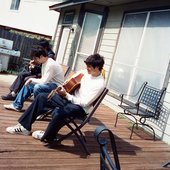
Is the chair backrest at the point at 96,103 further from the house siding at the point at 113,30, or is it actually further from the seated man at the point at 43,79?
the house siding at the point at 113,30

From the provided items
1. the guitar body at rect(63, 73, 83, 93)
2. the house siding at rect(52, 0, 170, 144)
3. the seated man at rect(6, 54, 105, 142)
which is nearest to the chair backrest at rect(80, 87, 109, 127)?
the seated man at rect(6, 54, 105, 142)

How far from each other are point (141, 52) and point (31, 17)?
1452cm

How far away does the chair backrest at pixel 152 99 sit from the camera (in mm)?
5368

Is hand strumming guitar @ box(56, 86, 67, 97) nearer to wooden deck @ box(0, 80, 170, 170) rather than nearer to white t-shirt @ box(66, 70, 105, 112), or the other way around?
white t-shirt @ box(66, 70, 105, 112)

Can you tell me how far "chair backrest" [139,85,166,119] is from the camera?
5368 millimetres

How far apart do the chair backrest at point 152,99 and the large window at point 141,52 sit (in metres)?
0.18

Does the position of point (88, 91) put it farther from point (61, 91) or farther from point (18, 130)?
point (18, 130)

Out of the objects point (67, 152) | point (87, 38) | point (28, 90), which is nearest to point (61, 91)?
point (67, 152)

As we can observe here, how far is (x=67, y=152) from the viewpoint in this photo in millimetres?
3686

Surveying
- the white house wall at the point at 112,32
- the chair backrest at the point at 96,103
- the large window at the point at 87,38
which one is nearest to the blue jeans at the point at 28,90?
the chair backrest at the point at 96,103

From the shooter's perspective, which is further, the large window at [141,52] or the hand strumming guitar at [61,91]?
the large window at [141,52]

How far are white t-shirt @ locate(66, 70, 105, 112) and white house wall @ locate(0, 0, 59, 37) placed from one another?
1489 cm

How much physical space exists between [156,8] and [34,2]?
14947 millimetres

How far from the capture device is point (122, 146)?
4.43 meters
